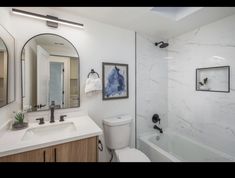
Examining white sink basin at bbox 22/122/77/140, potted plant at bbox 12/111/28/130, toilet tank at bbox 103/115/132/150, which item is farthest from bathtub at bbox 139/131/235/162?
potted plant at bbox 12/111/28/130

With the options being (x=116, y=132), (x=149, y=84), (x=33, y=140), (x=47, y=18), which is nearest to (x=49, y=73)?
(x=47, y=18)

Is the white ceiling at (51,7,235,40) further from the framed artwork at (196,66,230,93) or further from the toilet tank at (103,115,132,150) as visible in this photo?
the toilet tank at (103,115,132,150)

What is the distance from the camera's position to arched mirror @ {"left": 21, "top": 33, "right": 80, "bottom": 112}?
1.40 meters

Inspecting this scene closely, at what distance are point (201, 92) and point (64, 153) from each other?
1.88 meters

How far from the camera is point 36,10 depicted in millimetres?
1404

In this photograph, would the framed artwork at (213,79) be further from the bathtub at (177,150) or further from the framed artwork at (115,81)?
the framed artwork at (115,81)

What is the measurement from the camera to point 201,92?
190 cm

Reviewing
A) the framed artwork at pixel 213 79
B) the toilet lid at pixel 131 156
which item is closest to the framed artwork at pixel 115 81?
the toilet lid at pixel 131 156

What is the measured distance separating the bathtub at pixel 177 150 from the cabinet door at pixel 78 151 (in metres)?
0.89

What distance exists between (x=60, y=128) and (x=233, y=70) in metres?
2.06

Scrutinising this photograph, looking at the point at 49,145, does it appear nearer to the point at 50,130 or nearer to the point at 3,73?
the point at 50,130

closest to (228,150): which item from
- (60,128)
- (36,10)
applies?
(60,128)

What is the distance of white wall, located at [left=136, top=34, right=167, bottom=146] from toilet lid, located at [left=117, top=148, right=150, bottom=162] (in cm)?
53
